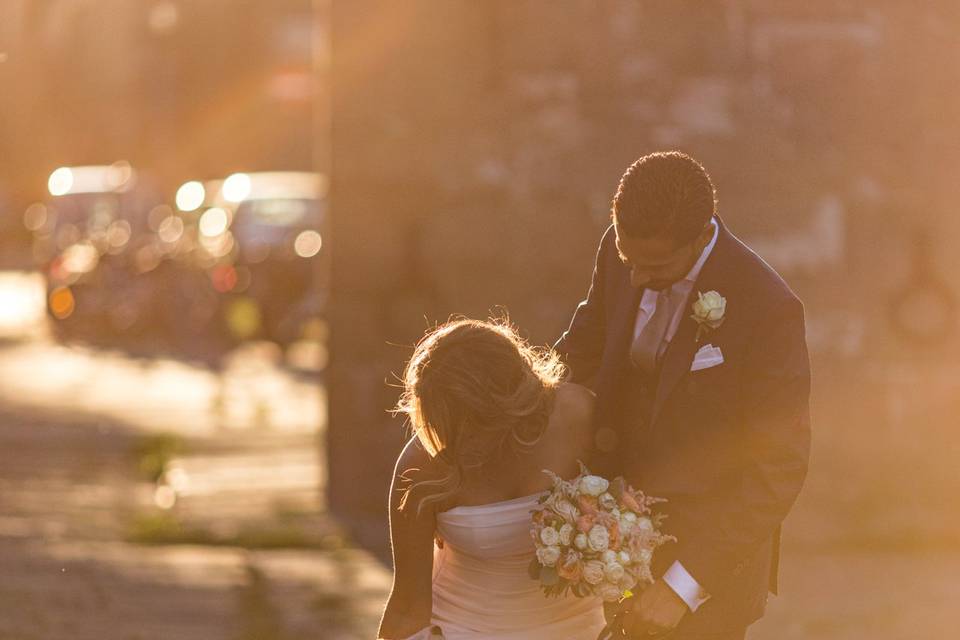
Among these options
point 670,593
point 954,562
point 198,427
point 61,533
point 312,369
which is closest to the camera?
point 670,593

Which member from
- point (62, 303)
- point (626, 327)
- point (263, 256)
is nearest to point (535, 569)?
point (626, 327)

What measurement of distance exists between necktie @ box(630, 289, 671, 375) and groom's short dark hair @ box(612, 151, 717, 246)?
28 cm

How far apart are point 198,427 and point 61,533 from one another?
170 inches

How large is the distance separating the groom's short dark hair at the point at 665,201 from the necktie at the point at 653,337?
282 millimetres

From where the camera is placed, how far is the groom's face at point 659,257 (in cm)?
437

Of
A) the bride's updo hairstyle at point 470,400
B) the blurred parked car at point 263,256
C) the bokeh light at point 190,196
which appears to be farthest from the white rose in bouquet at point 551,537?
the bokeh light at point 190,196

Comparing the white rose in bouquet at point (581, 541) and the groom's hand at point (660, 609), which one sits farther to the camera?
the groom's hand at point (660, 609)

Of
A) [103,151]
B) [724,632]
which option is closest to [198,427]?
[724,632]

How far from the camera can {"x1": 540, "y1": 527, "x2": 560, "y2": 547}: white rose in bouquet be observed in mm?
4340

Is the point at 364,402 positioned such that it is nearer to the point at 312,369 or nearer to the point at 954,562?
the point at 954,562

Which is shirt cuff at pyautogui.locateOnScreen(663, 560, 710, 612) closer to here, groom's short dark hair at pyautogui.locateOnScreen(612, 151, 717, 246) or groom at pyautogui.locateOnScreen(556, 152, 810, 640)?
groom at pyautogui.locateOnScreen(556, 152, 810, 640)

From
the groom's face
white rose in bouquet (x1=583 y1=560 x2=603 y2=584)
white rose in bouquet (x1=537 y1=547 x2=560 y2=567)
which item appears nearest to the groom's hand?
white rose in bouquet (x1=583 y1=560 x2=603 y2=584)

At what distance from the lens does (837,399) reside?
1011cm

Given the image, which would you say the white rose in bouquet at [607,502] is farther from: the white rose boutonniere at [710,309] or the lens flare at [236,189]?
the lens flare at [236,189]
